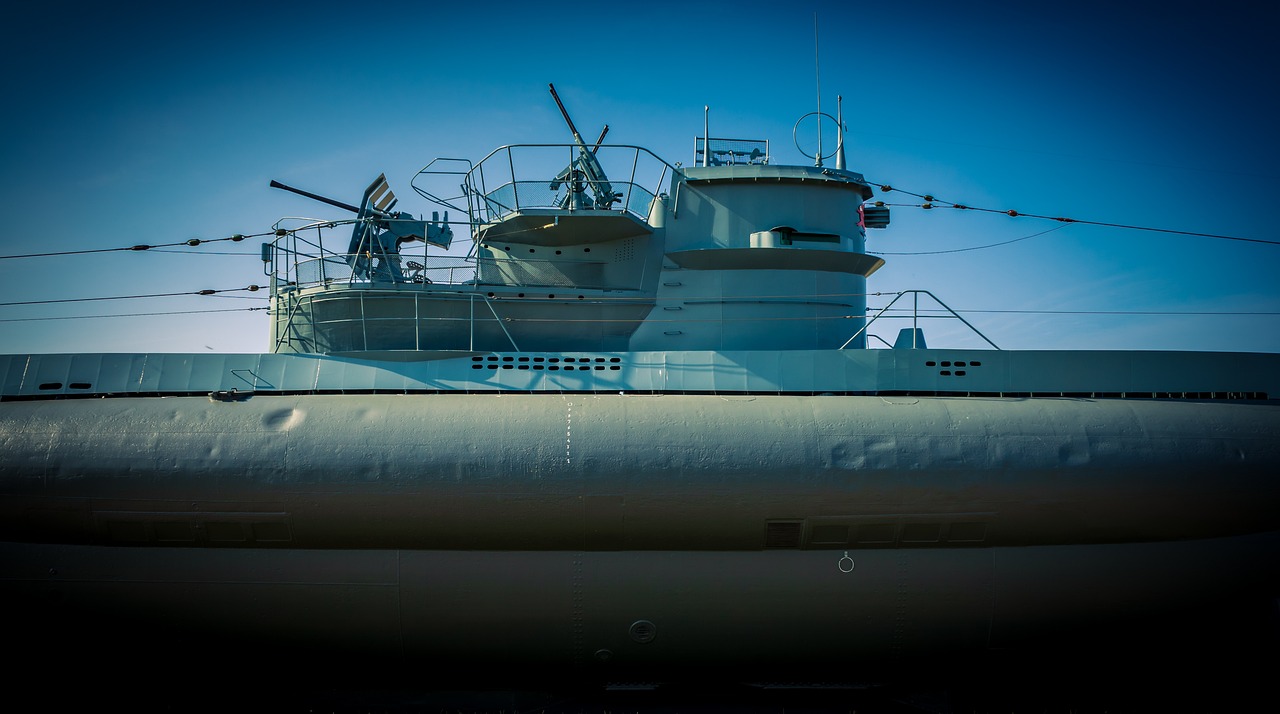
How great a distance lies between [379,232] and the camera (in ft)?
44.0

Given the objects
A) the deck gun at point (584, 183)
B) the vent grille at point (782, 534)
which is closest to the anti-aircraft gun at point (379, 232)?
the deck gun at point (584, 183)

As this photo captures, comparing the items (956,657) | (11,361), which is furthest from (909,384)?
(11,361)

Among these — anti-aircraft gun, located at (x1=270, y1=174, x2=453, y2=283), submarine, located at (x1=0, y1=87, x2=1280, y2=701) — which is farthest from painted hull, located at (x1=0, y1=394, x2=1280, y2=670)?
anti-aircraft gun, located at (x1=270, y1=174, x2=453, y2=283)

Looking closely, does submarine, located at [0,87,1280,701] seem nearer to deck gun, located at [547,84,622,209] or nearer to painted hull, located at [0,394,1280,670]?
painted hull, located at [0,394,1280,670]

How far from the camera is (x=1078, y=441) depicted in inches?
395

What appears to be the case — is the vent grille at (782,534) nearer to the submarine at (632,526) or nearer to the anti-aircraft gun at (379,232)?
the submarine at (632,526)

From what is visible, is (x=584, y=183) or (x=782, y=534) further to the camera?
(x=584, y=183)

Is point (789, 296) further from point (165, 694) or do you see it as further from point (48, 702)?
point (48, 702)

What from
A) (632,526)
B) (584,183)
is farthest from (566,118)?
(632,526)

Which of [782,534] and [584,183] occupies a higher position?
[584,183]

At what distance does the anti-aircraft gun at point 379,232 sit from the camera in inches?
508

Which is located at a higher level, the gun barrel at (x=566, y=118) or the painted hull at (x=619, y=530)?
the gun barrel at (x=566, y=118)

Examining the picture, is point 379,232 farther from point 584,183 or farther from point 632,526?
point 632,526

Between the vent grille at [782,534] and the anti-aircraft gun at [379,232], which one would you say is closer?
the vent grille at [782,534]
